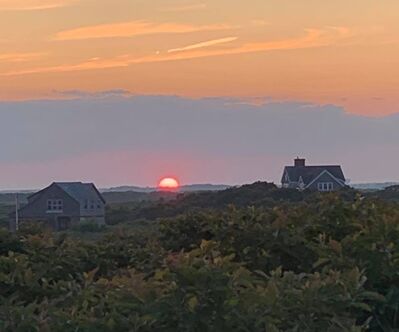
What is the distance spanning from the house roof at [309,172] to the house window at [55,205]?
545 inches

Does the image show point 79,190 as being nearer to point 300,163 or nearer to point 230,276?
point 300,163

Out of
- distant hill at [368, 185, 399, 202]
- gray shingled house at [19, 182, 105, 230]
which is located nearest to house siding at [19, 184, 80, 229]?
gray shingled house at [19, 182, 105, 230]

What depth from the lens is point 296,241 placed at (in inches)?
290

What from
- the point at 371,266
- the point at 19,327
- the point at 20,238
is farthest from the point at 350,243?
the point at 20,238

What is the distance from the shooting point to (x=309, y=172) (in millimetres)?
60750

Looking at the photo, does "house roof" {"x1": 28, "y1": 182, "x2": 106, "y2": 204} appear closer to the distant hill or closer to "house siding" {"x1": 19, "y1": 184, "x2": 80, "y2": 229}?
"house siding" {"x1": 19, "y1": 184, "x2": 80, "y2": 229}

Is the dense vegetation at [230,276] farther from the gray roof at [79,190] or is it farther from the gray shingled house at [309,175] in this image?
the gray roof at [79,190]

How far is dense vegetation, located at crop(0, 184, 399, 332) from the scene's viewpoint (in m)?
4.91

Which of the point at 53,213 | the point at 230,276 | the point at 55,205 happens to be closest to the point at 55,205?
the point at 55,205

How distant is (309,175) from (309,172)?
1.95 feet

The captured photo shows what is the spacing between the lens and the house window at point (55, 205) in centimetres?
5778

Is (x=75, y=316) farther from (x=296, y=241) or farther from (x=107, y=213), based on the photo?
(x=107, y=213)

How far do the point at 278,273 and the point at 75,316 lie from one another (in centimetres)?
126

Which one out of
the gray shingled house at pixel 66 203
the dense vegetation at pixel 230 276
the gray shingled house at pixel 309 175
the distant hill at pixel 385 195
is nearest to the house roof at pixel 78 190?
the gray shingled house at pixel 66 203
